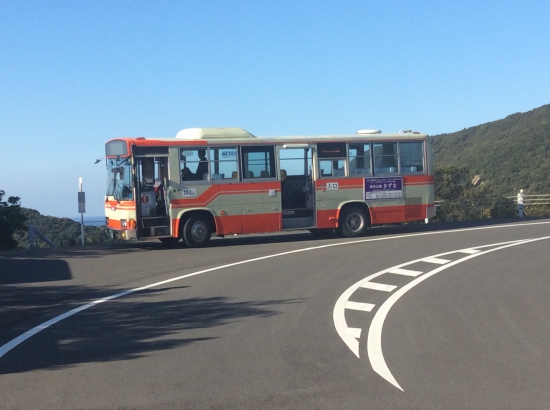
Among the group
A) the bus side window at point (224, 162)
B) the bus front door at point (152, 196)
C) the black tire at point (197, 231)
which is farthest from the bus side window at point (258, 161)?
the bus front door at point (152, 196)

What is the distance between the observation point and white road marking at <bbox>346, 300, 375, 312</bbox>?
10.6 meters

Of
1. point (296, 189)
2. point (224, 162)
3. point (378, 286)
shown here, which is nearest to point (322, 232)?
point (296, 189)

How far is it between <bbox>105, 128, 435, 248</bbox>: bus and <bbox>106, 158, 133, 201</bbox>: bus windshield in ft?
0.09

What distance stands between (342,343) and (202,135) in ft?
41.4

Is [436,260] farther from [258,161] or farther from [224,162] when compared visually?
[224,162]

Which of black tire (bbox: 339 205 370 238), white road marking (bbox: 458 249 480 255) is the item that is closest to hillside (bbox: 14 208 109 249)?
black tire (bbox: 339 205 370 238)

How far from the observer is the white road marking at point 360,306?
34.9 ft

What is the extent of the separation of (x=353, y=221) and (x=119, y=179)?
23.8ft

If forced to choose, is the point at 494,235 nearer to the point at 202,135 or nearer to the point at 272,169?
the point at 272,169

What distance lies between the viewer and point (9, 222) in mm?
26250

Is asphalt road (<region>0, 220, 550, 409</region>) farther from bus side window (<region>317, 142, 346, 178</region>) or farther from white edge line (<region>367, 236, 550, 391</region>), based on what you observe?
bus side window (<region>317, 142, 346, 178</region>)

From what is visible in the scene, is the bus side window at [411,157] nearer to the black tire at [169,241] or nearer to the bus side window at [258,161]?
the bus side window at [258,161]

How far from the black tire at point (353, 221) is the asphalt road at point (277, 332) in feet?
14.3

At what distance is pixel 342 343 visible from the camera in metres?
8.41
